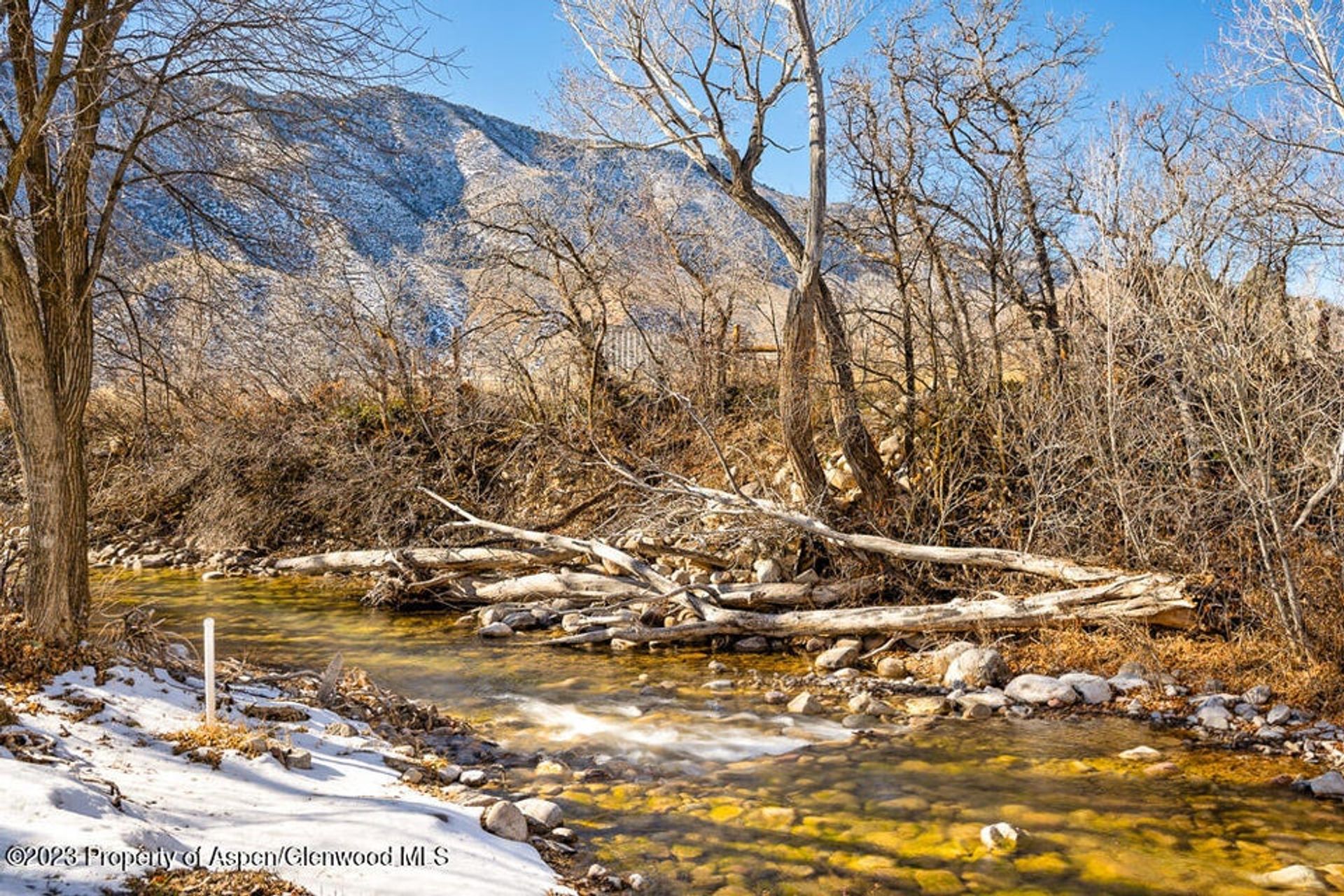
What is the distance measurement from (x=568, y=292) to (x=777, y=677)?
Result: 9.68 meters

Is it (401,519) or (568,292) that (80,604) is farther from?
(568,292)

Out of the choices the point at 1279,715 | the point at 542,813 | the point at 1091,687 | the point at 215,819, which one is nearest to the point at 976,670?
the point at 1091,687

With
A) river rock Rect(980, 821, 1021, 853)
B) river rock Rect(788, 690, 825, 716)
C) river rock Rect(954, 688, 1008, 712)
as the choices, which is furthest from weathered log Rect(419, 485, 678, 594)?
river rock Rect(980, 821, 1021, 853)

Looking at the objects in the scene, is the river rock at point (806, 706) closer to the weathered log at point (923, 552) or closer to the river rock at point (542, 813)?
the weathered log at point (923, 552)

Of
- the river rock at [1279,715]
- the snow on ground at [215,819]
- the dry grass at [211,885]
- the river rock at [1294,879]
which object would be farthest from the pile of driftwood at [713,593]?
the dry grass at [211,885]

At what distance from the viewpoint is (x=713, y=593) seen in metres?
11.3

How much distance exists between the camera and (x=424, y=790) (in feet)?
18.8

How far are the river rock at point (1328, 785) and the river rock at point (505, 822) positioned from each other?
5.03 metres

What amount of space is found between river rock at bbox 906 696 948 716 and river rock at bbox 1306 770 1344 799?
2.68 m

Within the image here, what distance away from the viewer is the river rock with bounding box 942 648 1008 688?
886 cm

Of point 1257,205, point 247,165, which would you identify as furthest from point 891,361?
point 247,165

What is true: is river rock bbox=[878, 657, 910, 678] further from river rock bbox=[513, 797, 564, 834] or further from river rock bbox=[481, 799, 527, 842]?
river rock bbox=[481, 799, 527, 842]

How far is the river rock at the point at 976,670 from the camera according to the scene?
8.86 metres

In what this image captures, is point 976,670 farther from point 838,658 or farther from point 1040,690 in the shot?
point 838,658
